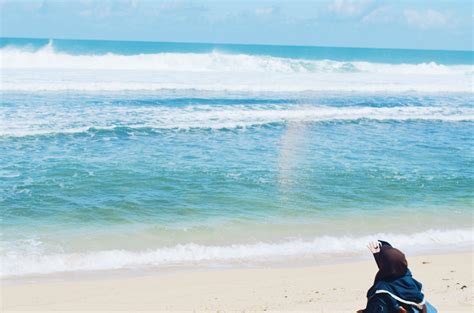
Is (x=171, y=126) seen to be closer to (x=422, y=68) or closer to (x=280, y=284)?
(x=280, y=284)

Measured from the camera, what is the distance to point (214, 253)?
10.6 metres

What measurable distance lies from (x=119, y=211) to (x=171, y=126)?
1040 centimetres

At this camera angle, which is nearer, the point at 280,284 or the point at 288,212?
the point at 280,284

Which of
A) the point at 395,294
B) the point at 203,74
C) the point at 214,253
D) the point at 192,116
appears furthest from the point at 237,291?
the point at 203,74

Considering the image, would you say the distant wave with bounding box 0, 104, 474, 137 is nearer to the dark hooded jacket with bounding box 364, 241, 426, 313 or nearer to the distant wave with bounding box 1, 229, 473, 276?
the distant wave with bounding box 1, 229, 473, 276

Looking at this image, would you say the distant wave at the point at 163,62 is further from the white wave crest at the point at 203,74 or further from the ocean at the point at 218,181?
the ocean at the point at 218,181

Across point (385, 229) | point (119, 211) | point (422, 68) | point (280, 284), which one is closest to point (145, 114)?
point (119, 211)

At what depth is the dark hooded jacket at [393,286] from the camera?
4.45 metres

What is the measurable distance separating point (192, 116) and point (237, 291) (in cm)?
1726

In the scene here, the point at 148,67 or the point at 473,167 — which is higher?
the point at 148,67

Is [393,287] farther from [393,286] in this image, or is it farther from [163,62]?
[163,62]

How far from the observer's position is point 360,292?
8.81 m

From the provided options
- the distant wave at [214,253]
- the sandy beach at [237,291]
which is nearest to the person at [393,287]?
the sandy beach at [237,291]

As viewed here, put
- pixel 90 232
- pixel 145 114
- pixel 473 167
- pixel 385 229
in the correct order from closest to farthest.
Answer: pixel 90 232 → pixel 385 229 → pixel 473 167 → pixel 145 114
